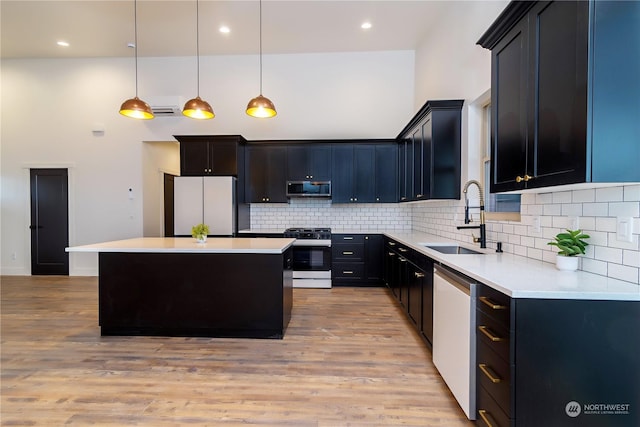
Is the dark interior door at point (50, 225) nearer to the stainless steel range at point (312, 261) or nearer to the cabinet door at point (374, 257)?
the stainless steel range at point (312, 261)

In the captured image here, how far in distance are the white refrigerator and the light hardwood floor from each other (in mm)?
1900

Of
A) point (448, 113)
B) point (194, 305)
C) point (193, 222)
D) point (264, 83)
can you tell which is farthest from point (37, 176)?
point (448, 113)

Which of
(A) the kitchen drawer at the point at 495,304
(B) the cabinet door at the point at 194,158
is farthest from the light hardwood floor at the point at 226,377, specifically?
(B) the cabinet door at the point at 194,158

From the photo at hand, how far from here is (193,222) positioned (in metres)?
4.86

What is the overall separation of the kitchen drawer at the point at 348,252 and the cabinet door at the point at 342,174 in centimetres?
79

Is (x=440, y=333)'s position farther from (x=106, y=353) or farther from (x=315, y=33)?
(x=315, y=33)

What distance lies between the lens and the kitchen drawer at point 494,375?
136 cm

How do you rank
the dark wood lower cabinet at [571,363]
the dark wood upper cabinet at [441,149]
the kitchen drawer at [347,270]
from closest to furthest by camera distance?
1. the dark wood lower cabinet at [571,363]
2. the dark wood upper cabinet at [441,149]
3. the kitchen drawer at [347,270]

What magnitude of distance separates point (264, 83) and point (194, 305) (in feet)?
13.5

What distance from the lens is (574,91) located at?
133cm

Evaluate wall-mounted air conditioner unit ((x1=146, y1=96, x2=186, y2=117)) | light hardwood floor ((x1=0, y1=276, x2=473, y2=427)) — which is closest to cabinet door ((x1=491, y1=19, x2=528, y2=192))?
light hardwood floor ((x1=0, y1=276, x2=473, y2=427))

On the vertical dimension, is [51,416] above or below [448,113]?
below

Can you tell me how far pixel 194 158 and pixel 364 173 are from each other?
2.95 metres

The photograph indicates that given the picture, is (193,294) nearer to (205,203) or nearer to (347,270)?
(205,203)
